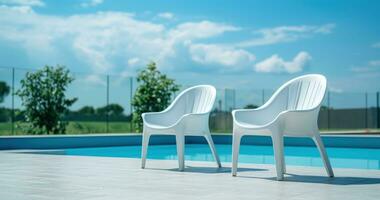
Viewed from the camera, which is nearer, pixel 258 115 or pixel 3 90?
pixel 258 115

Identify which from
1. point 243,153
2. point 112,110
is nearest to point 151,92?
point 112,110

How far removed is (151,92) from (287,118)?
9446 mm

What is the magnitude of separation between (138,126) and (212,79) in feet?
15.4

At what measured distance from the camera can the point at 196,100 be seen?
6277mm

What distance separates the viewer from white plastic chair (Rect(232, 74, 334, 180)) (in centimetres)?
478

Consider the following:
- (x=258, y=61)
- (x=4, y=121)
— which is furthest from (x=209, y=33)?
(x=4, y=121)

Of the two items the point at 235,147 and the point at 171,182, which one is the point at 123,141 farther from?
the point at 171,182

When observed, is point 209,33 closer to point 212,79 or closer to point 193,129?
point 212,79

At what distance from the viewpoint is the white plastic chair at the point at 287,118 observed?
15.7ft

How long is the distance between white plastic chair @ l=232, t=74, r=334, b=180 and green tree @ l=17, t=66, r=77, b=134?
28.0 ft

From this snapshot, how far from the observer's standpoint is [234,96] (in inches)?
671

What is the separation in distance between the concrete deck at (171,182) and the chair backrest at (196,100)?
0.60 meters

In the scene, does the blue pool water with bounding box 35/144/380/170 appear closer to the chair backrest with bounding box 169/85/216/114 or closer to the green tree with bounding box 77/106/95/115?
the green tree with bounding box 77/106/95/115

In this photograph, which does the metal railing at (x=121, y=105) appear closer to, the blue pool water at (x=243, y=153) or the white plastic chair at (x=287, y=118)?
the blue pool water at (x=243, y=153)
